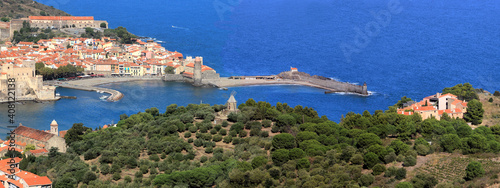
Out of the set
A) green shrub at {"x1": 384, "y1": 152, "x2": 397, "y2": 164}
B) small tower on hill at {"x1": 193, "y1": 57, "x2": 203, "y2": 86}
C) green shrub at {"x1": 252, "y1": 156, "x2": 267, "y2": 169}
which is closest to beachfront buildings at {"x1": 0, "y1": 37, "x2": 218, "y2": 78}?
small tower on hill at {"x1": 193, "y1": 57, "x2": 203, "y2": 86}

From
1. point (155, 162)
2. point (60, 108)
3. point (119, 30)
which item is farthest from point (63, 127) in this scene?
point (119, 30)

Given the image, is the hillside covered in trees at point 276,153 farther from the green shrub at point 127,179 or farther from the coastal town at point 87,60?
the coastal town at point 87,60

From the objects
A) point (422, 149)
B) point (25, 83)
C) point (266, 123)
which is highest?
point (25, 83)

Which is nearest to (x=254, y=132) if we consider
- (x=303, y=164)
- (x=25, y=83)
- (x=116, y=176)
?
(x=303, y=164)

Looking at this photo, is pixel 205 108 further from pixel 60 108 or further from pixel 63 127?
pixel 60 108

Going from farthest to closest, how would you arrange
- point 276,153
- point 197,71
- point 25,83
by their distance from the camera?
point 197,71 < point 25,83 < point 276,153

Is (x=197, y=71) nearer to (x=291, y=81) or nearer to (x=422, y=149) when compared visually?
(x=291, y=81)
